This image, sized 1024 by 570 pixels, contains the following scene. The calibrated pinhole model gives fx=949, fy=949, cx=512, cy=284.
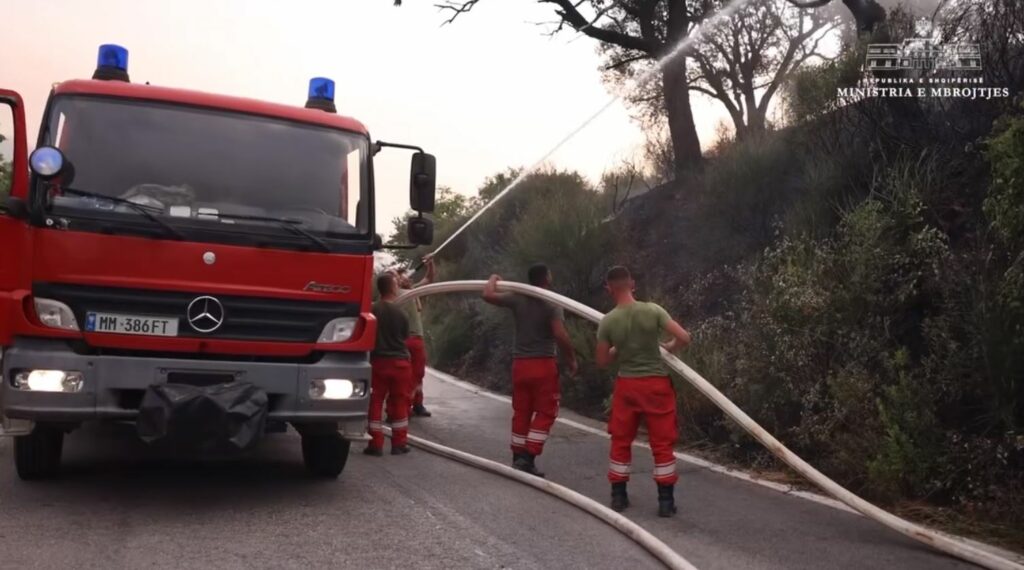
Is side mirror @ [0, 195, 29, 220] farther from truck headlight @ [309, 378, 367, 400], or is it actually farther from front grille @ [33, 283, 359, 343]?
Result: truck headlight @ [309, 378, 367, 400]

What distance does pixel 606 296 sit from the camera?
13227 mm

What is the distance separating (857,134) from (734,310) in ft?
7.86

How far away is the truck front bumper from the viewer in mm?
5527

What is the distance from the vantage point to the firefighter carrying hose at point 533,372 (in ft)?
24.4

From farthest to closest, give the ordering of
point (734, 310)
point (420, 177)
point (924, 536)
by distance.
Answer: point (734, 310) < point (420, 177) < point (924, 536)

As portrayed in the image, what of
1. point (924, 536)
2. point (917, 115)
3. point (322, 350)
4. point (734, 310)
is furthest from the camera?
point (734, 310)

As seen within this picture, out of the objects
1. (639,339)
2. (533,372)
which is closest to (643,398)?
Result: (639,339)

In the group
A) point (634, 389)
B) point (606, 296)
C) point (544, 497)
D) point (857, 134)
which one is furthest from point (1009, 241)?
point (606, 296)

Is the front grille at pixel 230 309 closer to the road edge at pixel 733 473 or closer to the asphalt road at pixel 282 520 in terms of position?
the asphalt road at pixel 282 520

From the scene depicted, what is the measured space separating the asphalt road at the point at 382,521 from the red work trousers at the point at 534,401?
37 centimetres

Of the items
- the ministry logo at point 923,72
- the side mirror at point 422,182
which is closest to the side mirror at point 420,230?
the side mirror at point 422,182

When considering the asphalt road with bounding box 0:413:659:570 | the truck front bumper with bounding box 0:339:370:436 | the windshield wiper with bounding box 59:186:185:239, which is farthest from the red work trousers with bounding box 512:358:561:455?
the windshield wiper with bounding box 59:186:185:239

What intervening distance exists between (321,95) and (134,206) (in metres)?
1.92

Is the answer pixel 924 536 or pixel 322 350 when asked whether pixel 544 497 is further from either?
pixel 924 536
